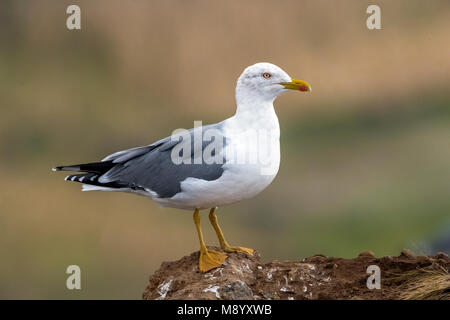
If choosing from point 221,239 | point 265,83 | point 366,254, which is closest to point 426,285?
point 366,254

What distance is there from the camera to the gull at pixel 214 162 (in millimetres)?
4320

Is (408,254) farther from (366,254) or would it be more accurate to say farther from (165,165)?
(165,165)

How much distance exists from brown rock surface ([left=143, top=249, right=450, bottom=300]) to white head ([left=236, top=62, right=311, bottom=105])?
3.73 feet

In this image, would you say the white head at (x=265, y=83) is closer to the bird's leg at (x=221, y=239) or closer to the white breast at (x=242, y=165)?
the white breast at (x=242, y=165)

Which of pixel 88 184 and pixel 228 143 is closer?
pixel 228 143

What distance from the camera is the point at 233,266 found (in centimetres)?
450

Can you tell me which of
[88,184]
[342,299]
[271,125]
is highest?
[271,125]

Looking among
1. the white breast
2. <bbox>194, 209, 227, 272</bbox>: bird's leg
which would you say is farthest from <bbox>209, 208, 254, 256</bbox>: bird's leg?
the white breast

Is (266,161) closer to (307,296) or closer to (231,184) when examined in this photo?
(231,184)

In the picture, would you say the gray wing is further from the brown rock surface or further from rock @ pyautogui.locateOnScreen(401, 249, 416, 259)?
rock @ pyautogui.locateOnScreen(401, 249, 416, 259)

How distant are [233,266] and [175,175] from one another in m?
0.73

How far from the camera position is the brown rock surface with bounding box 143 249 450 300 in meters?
4.17

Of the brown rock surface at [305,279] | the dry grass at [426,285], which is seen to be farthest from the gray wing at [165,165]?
the dry grass at [426,285]

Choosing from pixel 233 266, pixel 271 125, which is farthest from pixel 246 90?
pixel 233 266
